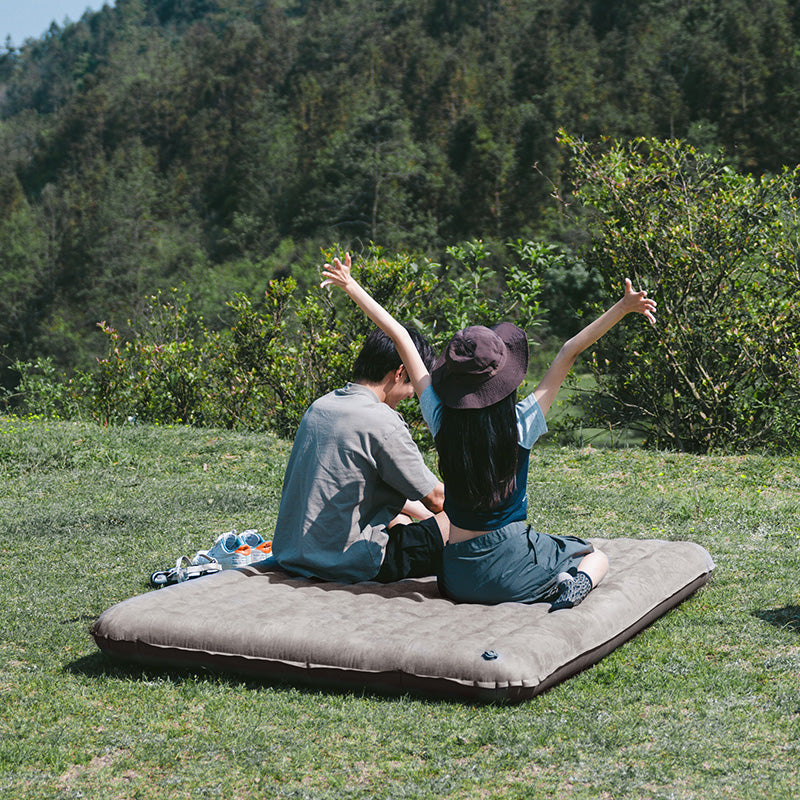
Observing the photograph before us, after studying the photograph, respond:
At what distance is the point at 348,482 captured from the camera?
4.27m

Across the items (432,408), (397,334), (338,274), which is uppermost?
(338,274)

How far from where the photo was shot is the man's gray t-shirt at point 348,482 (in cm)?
425

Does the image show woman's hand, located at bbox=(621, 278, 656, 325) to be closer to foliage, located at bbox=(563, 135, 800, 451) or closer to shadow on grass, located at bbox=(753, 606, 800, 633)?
shadow on grass, located at bbox=(753, 606, 800, 633)

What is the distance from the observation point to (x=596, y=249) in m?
10.3

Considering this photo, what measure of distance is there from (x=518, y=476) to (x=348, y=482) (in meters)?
0.76

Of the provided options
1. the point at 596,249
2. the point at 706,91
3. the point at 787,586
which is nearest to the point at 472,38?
the point at 706,91

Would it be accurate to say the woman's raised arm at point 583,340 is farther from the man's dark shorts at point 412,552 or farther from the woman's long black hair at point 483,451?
the man's dark shorts at point 412,552

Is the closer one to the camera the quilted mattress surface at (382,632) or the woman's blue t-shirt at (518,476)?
the quilted mattress surface at (382,632)

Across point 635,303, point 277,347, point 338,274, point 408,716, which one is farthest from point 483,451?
point 277,347

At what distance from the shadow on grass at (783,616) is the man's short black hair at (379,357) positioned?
1750mm

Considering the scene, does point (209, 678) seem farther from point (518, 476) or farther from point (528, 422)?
point (528, 422)

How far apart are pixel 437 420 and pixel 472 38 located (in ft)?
193

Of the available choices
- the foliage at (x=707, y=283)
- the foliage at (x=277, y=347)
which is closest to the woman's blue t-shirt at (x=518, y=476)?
the foliage at (x=277, y=347)

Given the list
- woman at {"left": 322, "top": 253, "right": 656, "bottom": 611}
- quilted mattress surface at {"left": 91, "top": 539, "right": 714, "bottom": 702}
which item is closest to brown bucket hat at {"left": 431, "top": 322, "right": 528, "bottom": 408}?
woman at {"left": 322, "top": 253, "right": 656, "bottom": 611}
